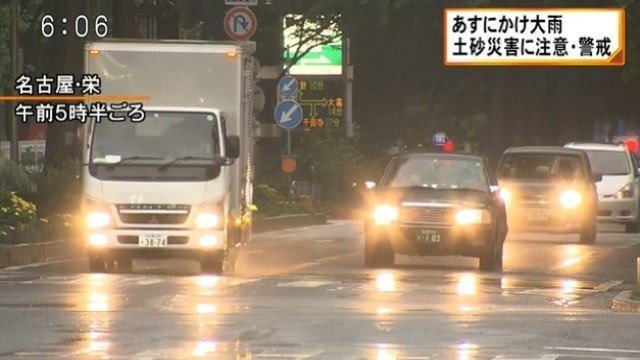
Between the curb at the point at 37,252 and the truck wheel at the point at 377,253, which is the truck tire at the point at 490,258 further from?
the curb at the point at 37,252

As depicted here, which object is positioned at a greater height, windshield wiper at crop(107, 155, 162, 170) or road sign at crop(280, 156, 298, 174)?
windshield wiper at crop(107, 155, 162, 170)

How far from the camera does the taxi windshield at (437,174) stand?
1092 inches

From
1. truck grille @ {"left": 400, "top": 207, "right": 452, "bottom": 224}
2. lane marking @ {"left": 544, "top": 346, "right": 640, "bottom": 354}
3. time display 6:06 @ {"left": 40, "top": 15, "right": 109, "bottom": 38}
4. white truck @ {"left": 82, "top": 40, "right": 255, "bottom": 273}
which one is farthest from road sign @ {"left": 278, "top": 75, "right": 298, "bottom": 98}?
lane marking @ {"left": 544, "top": 346, "right": 640, "bottom": 354}

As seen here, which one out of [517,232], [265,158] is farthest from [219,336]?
[265,158]

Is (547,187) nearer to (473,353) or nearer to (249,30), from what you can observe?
(249,30)

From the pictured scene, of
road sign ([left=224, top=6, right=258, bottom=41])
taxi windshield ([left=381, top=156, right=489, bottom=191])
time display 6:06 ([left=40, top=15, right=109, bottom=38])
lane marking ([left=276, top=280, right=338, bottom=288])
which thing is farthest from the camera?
road sign ([left=224, top=6, right=258, bottom=41])

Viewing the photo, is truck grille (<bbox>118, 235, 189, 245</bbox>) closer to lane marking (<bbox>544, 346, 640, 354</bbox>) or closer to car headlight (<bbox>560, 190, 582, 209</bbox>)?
lane marking (<bbox>544, 346, 640, 354</bbox>)

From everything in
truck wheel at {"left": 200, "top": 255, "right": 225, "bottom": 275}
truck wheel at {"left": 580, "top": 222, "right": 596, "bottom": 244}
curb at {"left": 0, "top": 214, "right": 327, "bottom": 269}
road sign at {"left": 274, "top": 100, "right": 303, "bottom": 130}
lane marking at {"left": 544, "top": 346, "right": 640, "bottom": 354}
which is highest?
road sign at {"left": 274, "top": 100, "right": 303, "bottom": 130}

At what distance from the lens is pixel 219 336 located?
1605 centimetres

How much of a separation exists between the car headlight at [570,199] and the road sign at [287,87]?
10.9m

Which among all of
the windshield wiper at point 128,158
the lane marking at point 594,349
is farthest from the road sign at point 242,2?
the lane marking at point 594,349

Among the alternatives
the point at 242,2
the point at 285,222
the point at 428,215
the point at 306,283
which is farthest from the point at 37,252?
the point at 285,222

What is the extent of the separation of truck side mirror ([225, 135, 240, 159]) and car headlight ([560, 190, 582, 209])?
520 inches

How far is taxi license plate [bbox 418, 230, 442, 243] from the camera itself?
26922 millimetres
